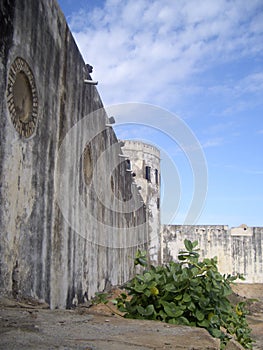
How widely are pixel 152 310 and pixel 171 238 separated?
80.6 ft

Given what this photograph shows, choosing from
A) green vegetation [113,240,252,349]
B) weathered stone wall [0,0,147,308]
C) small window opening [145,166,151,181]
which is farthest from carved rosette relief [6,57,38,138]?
small window opening [145,166,151,181]

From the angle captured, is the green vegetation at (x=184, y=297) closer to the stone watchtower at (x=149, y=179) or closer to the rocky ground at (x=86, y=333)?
the rocky ground at (x=86, y=333)

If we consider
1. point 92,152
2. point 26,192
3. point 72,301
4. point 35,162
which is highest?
point 92,152

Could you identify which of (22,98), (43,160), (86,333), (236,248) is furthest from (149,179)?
(86,333)

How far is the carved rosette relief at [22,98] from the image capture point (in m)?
4.09

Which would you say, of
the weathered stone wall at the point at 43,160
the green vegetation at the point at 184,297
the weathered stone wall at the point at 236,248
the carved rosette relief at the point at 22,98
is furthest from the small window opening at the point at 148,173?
the green vegetation at the point at 184,297

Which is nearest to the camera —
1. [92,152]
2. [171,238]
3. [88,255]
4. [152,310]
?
[152,310]

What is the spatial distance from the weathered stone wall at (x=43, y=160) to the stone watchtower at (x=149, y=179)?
58.1 feet

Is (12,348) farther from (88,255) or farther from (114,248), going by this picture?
(114,248)

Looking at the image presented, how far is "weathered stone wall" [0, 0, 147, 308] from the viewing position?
399cm

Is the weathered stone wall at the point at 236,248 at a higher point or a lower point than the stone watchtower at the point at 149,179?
lower

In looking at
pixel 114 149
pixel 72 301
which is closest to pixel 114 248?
pixel 114 149

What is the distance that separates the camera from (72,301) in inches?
249

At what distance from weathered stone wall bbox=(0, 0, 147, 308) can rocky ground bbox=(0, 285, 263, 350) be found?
939mm
